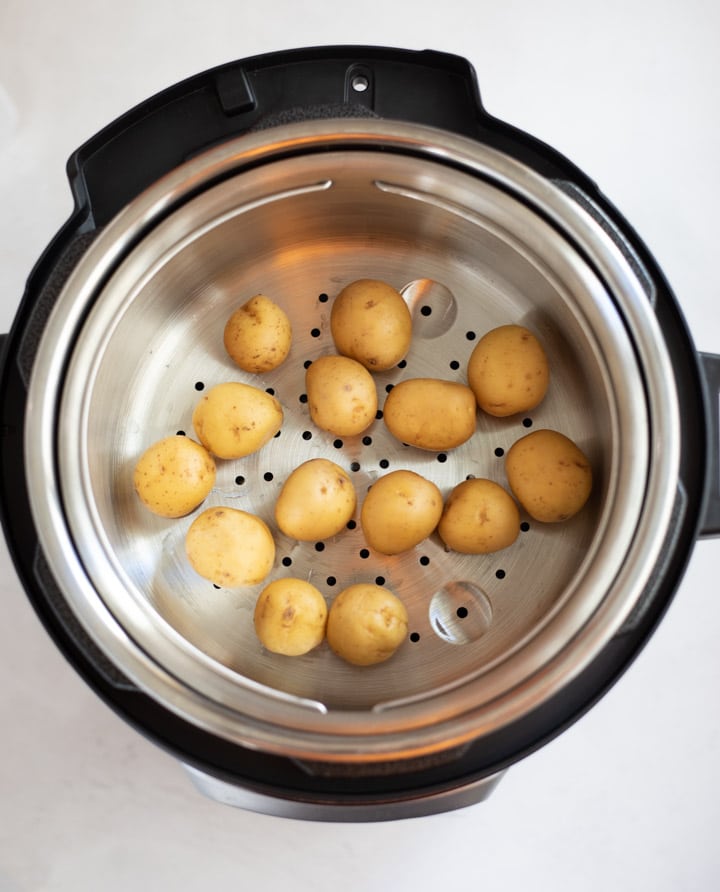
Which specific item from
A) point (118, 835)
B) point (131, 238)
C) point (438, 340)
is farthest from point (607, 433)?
point (118, 835)

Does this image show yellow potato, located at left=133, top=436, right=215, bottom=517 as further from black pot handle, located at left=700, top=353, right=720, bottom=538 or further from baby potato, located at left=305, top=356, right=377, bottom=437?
black pot handle, located at left=700, top=353, right=720, bottom=538

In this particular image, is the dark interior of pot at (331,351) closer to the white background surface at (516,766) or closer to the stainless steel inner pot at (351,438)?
the stainless steel inner pot at (351,438)

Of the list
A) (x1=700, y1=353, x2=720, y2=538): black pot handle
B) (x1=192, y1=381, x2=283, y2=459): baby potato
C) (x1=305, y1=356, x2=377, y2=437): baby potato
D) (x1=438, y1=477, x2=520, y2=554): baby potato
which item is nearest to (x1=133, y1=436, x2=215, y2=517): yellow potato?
(x1=192, y1=381, x2=283, y2=459): baby potato

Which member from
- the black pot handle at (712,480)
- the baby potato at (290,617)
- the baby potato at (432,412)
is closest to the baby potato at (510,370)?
the baby potato at (432,412)

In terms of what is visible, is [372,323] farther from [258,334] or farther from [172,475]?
[172,475]

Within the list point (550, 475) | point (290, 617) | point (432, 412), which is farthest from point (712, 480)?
point (290, 617)

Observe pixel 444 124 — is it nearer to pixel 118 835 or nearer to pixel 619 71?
pixel 619 71
